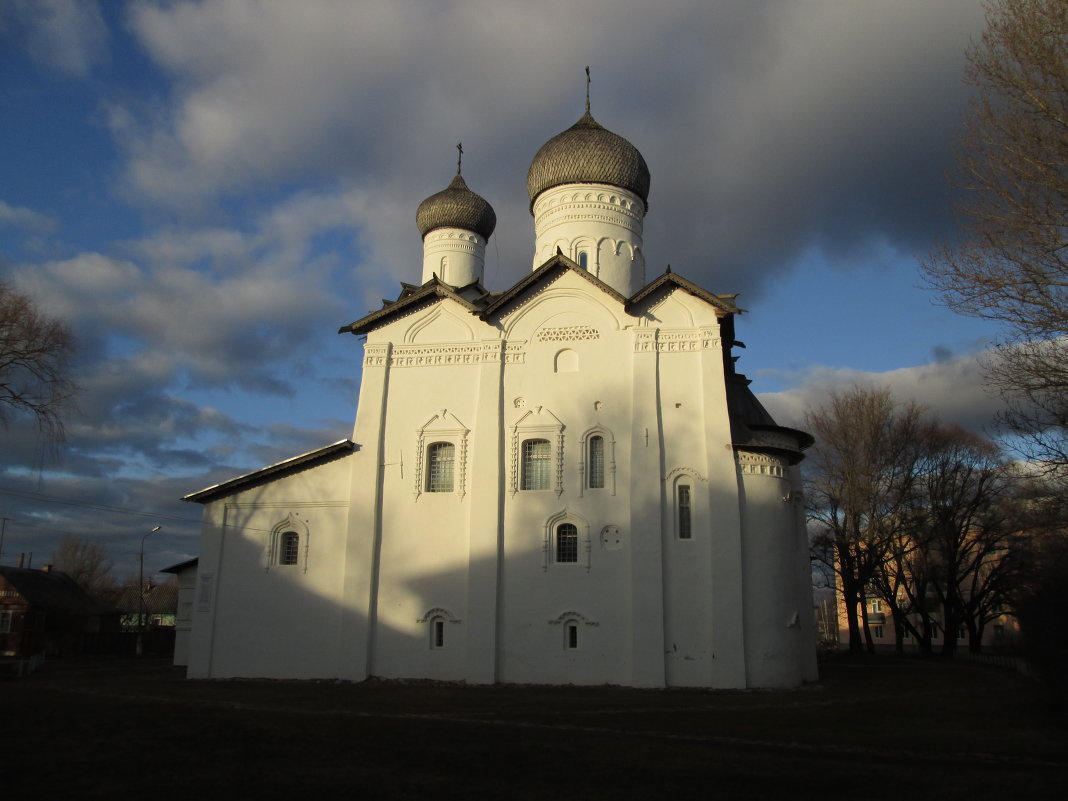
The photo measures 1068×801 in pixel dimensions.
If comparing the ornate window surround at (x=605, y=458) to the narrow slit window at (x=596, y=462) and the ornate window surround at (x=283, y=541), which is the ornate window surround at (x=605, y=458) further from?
the ornate window surround at (x=283, y=541)

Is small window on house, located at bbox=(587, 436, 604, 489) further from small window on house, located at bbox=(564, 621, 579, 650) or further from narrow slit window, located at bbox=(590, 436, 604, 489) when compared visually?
small window on house, located at bbox=(564, 621, 579, 650)

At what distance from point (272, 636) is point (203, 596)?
1784 mm

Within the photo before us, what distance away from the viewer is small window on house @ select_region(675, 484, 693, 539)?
16.0m

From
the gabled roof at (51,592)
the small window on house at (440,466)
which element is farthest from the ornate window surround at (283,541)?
the gabled roof at (51,592)

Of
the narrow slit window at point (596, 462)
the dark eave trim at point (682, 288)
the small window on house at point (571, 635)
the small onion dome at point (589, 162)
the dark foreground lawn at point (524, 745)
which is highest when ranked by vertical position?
the small onion dome at point (589, 162)

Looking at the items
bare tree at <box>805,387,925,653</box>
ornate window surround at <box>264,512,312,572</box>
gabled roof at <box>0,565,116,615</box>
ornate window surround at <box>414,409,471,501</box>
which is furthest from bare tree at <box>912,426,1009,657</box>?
gabled roof at <box>0,565,116,615</box>

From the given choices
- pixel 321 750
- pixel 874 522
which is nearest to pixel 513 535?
pixel 321 750

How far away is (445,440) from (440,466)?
560 millimetres

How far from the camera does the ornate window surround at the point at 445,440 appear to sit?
55.8 ft

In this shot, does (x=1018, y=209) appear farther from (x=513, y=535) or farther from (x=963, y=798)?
(x=513, y=535)

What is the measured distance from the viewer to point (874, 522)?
86.7ft

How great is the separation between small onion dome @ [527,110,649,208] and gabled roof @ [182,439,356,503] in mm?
8210

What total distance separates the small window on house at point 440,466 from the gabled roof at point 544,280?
294cm

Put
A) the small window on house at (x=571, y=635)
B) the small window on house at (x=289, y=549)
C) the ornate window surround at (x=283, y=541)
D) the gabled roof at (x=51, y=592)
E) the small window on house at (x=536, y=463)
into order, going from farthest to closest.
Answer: the gabled roof at (x=51, y=592)
the small window on house at (x=289, y=549)
the ornate window surround at (x=283, y=541)
the small window on house at (x=536, y=463)
the small window on house at (x=571, y=635)
